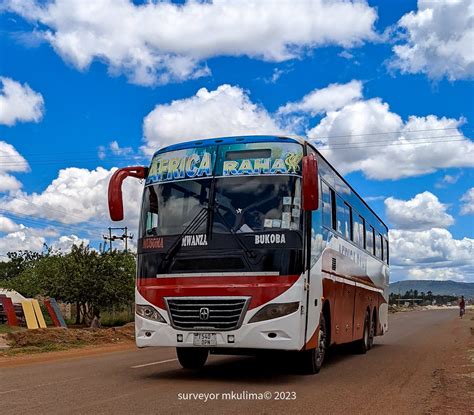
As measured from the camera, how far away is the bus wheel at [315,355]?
36.4ft

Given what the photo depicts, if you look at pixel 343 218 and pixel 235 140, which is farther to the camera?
pixel 343 218

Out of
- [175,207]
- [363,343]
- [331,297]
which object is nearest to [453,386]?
[331,297]

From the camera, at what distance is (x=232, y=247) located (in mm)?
10094

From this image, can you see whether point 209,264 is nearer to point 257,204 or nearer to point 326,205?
point 257,204

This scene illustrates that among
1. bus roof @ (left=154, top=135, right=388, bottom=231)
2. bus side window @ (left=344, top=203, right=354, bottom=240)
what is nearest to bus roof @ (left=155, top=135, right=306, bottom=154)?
bus roof @ (left=154, top=135, right=388, bottom=231)

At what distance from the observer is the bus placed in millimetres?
9852

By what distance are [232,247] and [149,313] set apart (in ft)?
5.79

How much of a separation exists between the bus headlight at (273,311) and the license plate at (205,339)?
654mm

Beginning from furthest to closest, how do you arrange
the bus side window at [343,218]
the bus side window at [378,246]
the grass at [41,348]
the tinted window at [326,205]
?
the bus side window at [378,246], the grass at [41,348], the bus side window at [343,218], the tinted window at [326,205]

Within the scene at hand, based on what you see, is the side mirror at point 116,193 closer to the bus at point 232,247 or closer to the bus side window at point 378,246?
the bus at point 232,247

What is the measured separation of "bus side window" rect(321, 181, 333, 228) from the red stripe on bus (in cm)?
214

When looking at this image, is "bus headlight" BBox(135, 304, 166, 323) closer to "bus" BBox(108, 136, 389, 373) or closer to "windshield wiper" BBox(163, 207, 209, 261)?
"bus" BBox(108, 136, 389, 373)

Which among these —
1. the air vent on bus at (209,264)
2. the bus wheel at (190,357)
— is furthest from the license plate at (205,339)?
the bus wheel at (190,357)

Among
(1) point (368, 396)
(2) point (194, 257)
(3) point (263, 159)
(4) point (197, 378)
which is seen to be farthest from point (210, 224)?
(1) point (368, 396)
